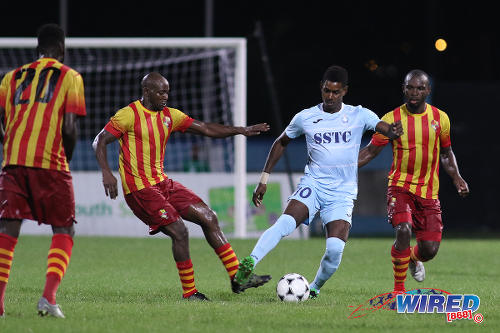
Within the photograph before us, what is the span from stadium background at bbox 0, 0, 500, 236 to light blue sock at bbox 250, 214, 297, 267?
1627 cm

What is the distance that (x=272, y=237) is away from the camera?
25.7 feet

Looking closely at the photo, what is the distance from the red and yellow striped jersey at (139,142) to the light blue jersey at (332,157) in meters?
1.18

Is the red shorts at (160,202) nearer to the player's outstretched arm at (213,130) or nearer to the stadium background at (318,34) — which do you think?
the player's outstretched arm at (213,130)

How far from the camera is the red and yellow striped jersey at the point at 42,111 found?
6.81 meters

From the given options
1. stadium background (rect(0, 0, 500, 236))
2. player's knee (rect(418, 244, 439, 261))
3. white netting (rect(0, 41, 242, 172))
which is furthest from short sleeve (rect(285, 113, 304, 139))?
stadium background (rect(0, 0, 500, 236))

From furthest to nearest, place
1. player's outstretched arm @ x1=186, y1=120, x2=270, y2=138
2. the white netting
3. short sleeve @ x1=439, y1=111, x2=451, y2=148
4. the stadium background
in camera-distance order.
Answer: the stadium background, the white netting, short sleeve @ x1=439, y1=111, x2=451, y2=148, player's outstretched arm @ x1=186, y1=120, x2=270, y2=138

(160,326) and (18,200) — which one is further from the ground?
(18,200)

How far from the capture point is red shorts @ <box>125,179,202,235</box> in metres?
8.17

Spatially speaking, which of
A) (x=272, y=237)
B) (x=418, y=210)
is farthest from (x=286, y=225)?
(x=418, y=210)

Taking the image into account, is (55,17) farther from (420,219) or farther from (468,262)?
(420,219)

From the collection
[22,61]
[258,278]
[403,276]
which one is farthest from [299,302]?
[22,61]

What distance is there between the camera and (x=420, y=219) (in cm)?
892

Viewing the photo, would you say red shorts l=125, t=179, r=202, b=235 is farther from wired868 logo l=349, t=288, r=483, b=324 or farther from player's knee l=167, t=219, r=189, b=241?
wired868 logo l=349, t=288, r=483, b=324

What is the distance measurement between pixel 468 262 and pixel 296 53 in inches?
620
